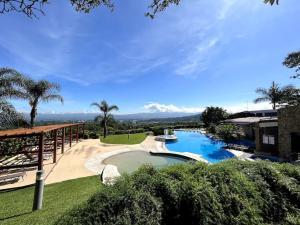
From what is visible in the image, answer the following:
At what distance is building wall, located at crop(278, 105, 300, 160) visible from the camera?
14398 millimetres

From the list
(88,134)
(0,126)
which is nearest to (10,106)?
(0,126)

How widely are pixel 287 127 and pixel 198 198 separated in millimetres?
14541

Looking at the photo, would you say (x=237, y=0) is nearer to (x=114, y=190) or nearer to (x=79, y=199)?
(x=114, y=190)

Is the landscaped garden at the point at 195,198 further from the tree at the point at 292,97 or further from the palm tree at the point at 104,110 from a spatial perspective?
the palm tree at the point at 104,110

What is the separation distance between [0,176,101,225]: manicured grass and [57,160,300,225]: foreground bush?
1567 mm

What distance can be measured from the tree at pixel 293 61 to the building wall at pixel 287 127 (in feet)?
17.1

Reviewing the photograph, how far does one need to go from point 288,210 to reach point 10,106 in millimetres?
13741

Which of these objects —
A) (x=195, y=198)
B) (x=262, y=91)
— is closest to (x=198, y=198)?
(x=195, y=198)

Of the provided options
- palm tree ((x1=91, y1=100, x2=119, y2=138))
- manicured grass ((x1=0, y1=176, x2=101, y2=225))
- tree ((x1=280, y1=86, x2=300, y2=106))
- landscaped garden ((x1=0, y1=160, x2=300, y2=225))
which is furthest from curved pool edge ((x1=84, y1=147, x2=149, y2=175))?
tree ((x1=280, y1=86, x2=300, y2=106))

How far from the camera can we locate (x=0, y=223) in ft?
17.7

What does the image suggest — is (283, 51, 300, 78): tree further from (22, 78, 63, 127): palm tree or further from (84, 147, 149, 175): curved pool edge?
(22, 78, 63, 127): palm tree

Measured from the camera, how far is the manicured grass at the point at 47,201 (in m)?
5.47

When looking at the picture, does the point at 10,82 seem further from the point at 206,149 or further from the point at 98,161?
the point at 206,149

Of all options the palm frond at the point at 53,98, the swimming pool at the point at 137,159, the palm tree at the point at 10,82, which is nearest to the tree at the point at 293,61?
the swimming pool at the point at 137,159
